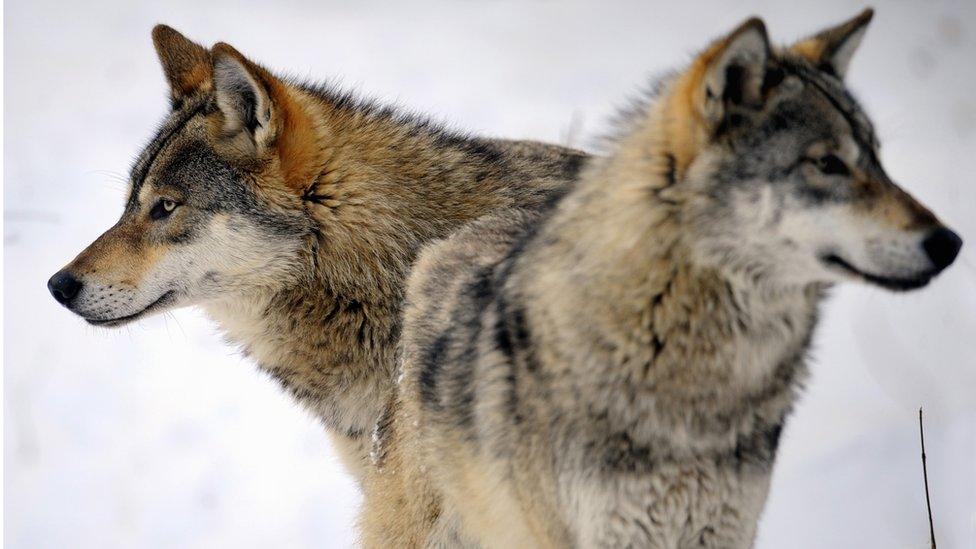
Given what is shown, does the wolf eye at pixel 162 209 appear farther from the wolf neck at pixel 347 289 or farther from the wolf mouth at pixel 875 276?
the wolf mouth at pixel 875 276

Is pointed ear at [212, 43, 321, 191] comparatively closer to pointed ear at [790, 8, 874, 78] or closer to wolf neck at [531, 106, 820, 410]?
wolf neck at [531, 106, 820, 410]

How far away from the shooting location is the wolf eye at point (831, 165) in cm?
278

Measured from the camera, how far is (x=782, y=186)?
9.02 feet

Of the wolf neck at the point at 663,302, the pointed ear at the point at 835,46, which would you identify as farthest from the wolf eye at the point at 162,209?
the pointed ear at the point at 835,46

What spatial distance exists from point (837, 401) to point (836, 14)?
4.67 metres

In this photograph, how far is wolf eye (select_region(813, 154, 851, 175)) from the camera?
9.12 feet

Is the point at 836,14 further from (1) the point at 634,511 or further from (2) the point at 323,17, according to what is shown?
(1) the point at 634,511

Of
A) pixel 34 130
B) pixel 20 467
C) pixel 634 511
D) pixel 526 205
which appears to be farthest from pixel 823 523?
pixel 34 130

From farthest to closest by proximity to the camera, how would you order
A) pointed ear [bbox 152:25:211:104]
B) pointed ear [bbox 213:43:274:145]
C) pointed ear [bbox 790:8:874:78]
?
1. pointed ear [bbox 152:25:211:104]
2. pointed ear [bbox 213:43:274:145]
3. pointed ear [bbox 790:8:874:78]

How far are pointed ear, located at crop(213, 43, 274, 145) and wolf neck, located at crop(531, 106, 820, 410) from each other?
5.96 feet

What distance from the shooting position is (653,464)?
2.88m

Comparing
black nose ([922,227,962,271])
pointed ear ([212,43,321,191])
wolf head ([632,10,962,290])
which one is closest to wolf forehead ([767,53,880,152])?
wolf head ([632,10,962,290])

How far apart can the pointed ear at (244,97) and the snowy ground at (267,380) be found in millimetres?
1342

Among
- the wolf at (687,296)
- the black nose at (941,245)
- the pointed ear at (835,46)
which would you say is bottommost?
the wolf at (687,296)
